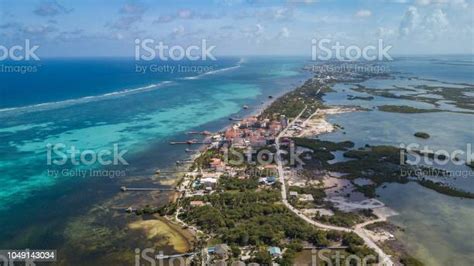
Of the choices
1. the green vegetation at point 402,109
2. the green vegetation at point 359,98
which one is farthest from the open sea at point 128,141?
the green vegetation at point 402,109

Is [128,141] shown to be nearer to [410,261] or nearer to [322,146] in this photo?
[322,146]

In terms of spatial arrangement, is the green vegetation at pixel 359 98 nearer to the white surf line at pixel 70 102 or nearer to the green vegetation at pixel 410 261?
the white surf line at pixel 70 102

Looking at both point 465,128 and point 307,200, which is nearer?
point 307,200

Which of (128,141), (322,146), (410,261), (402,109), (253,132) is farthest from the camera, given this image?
(402,109)

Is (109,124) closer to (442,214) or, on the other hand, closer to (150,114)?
(150,114)

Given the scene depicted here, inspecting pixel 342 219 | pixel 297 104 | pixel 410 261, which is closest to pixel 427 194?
pixel 342 219

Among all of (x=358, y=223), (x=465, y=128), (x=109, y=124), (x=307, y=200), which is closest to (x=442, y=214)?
(x=358, y=223)

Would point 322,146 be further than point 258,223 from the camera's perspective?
Yes

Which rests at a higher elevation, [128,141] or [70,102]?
[70,102]

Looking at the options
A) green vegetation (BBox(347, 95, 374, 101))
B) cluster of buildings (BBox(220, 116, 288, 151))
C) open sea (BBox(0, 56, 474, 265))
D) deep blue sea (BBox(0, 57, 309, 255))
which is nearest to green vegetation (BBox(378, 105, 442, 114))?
open sea (BBox(0, 56, 474, 265))
